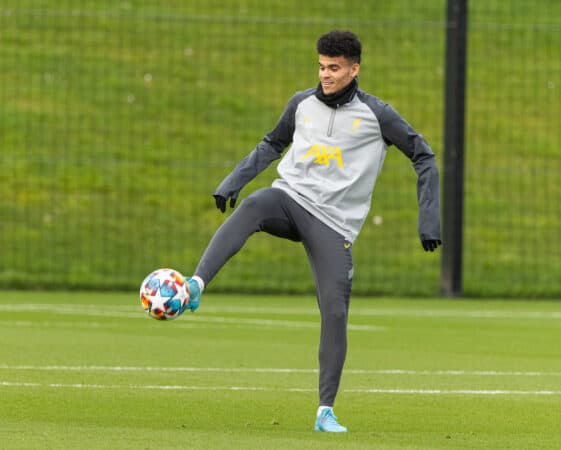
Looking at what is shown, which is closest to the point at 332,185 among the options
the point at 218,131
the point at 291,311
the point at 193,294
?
the point at 193,294

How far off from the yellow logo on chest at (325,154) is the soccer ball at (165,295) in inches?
39.8

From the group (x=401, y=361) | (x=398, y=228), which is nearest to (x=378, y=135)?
(x=401, y=361)

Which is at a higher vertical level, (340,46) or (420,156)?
(340,46)

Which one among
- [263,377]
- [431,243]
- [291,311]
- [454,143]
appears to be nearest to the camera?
[431,243]

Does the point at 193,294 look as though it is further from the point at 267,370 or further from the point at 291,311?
the point at 291,311

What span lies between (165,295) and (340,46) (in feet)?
5.04

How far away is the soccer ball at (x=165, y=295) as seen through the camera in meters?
7.33

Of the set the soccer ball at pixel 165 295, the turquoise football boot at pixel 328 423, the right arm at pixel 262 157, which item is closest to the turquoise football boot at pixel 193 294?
the soccer ball at pixel 165 295

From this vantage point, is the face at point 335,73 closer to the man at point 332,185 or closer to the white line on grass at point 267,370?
the man at point 332,185

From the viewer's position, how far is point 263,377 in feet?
33.6

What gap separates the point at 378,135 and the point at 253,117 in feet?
52.4

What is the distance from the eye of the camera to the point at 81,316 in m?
14.3

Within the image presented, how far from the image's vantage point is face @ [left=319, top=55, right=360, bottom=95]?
7852 millimetres

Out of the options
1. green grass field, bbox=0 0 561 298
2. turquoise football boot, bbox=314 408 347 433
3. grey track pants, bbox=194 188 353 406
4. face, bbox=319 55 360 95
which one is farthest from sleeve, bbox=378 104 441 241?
green grass field, bbox=0 0 561 298
